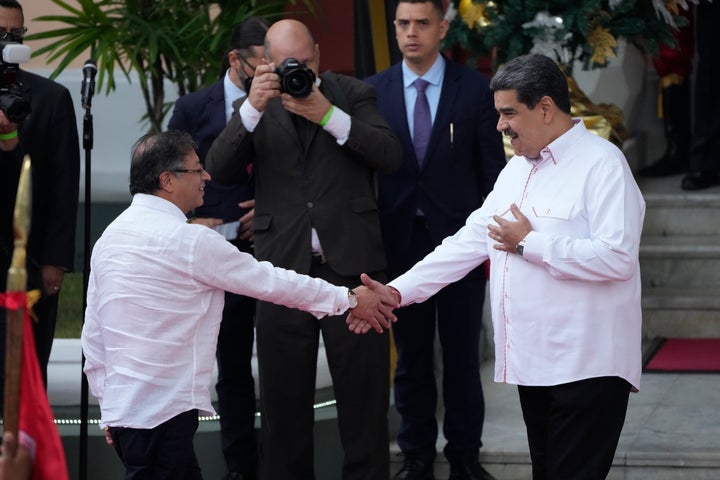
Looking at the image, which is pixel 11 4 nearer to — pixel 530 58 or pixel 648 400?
pixel 530 58

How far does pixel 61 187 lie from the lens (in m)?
4.90

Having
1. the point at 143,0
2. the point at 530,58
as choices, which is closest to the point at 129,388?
the point at 530,58

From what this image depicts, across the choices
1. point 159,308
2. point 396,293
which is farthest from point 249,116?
point 159,308

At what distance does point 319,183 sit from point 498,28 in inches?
72.6

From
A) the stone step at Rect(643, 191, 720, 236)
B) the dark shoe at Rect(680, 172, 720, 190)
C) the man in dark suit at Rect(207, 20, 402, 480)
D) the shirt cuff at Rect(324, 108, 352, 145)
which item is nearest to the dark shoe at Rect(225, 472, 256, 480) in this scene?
the man in dark suit at Rect(207, 20, 402, 480)

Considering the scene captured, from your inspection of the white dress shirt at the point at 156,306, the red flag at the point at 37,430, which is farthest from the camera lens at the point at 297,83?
the red flag at the point at 37,430

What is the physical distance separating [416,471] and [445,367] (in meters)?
0.40

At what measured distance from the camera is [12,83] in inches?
178

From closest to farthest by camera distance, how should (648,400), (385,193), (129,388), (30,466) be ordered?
(30,466) < (129,388) < (385,193) < (648,400)

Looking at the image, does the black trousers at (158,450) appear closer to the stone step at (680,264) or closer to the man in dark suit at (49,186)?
the man in dark suit at (49,186)

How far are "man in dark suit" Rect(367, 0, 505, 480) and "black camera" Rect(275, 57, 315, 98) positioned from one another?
0.66 metres

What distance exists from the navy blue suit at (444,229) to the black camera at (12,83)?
1360 millimetres

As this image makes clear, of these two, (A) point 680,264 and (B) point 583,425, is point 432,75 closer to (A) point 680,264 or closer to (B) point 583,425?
(B) point 583,425

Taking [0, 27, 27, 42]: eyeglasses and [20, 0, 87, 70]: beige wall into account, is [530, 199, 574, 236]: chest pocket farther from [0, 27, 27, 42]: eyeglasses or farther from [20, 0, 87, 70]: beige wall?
[20, 0, 87, 70]: beige wall
